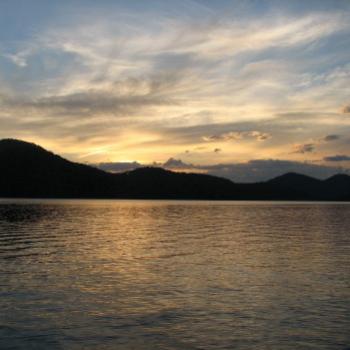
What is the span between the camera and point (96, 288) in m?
31.5

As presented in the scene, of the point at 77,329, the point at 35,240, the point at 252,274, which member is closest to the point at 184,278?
the point at 252,274

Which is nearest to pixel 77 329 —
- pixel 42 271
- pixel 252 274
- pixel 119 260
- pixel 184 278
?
pixel 184 278

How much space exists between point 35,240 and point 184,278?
33.9m

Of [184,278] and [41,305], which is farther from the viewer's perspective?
[184,278]

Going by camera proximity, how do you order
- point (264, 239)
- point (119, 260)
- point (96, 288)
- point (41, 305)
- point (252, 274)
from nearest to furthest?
point (41, 305)
point (96, 288)
point (252, 274)
point (119, 260)
point (264, 239)

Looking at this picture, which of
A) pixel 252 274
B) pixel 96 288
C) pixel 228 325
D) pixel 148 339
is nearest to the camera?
pixel 148 339

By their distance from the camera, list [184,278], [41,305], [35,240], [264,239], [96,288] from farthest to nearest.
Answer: [264,239]
[35,240]
[184,278]
[96,288]
[41,305]

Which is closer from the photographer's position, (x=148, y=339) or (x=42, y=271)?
(x=148, y=339)

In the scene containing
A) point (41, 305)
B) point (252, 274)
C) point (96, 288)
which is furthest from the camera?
point (252, 274)

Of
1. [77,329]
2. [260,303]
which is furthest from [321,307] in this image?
[77,329]

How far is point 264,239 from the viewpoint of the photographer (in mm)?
68625

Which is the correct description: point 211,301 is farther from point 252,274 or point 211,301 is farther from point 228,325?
point 252,274

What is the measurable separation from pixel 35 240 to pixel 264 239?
34551 mm

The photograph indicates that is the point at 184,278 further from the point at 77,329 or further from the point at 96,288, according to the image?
the point at 77,329
